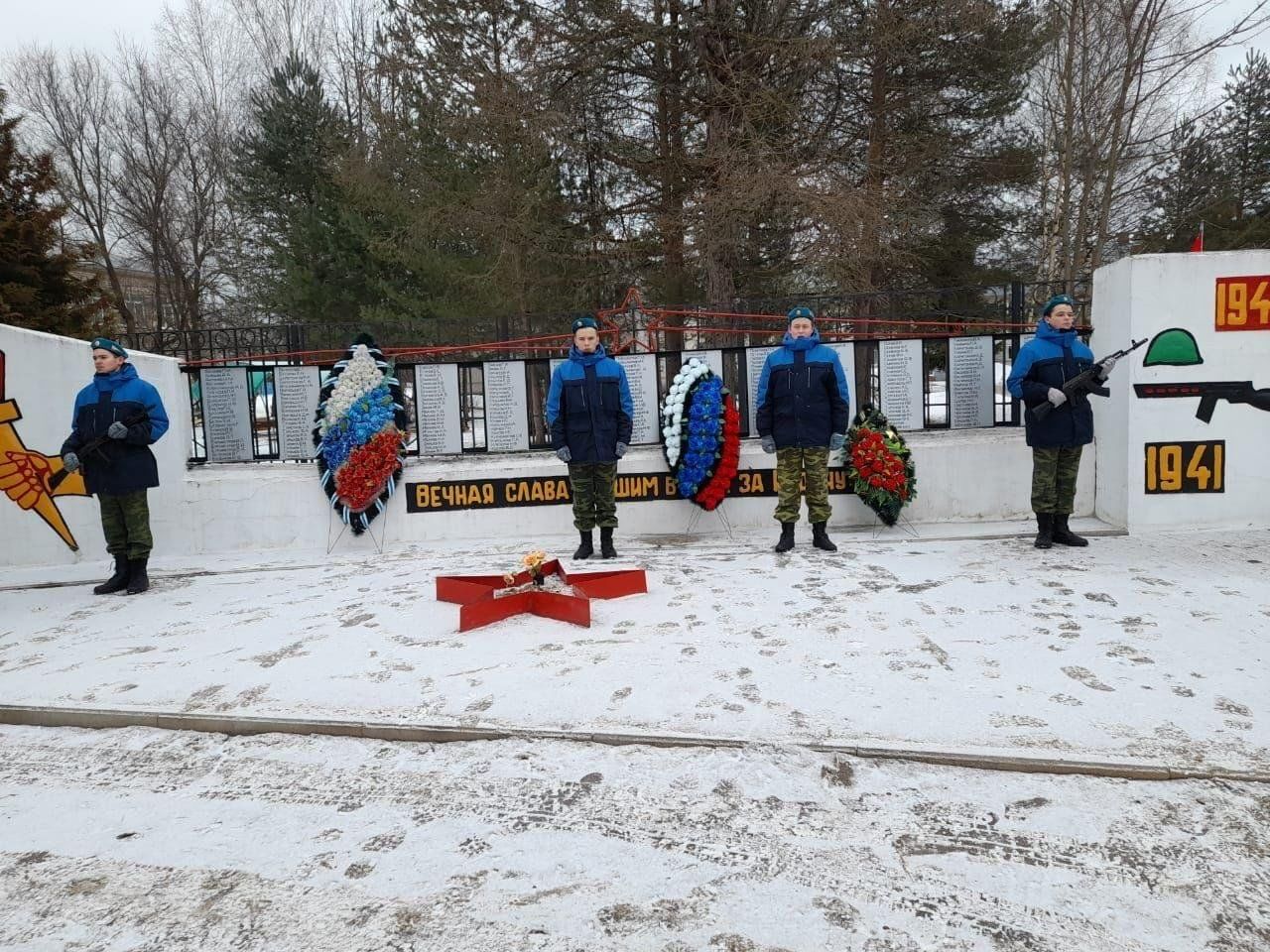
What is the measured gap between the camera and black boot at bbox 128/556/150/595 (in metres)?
5.93

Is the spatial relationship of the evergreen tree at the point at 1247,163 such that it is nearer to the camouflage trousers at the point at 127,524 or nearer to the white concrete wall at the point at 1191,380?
the white concrete wall at the point at 1191,380

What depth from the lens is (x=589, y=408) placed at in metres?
6.10

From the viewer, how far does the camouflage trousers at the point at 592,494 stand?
624 cm

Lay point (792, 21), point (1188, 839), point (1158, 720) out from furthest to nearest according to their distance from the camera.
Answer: point (792, 21)
point (1158, 720)
point (1188, 839)

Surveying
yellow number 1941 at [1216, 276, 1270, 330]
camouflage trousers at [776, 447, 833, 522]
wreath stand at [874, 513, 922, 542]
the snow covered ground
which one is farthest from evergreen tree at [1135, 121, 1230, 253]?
the snow covered ground

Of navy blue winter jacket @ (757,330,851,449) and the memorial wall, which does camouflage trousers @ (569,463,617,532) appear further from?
navy blue winter jacket @ (757,330,851,449)

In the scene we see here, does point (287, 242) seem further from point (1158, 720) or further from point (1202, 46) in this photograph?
point (1158, 720)

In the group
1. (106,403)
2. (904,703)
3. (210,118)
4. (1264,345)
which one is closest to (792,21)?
(1264,345)

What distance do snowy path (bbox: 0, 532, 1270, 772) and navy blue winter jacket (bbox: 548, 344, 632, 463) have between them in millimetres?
1041

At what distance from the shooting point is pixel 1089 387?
551cm

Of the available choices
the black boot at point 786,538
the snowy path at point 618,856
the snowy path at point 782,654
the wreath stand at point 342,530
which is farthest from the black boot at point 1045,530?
the wreath stand at point 342,530

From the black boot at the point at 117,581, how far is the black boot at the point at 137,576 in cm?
5

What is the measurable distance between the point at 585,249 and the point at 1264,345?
9.36 meters

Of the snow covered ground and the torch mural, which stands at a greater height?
the torch mural
